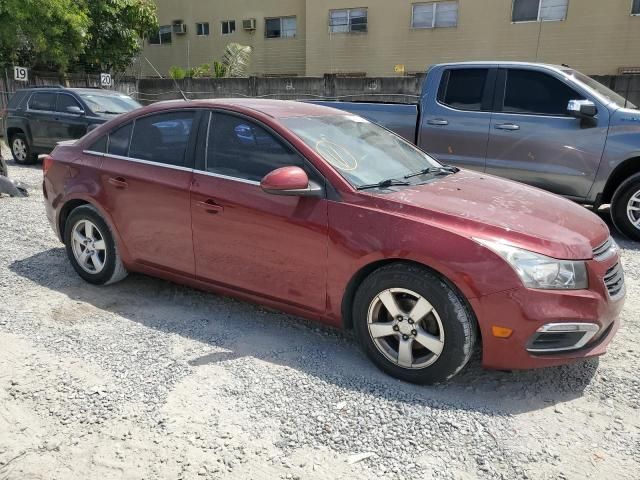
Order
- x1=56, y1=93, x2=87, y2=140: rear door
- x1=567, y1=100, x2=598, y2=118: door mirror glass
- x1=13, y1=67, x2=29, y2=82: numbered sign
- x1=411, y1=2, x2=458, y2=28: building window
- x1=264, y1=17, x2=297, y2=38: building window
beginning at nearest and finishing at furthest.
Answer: x1=567, y1=100, x2=598, y2=118: door mirror glass → x1=56, y1=93, x2=87, y2=140: rear door → x1=13, y1=67, x2=29, y2=82: numbered sign → x1=411, y1=2, x2=458, y2=28: building window → x1=264, y1=17, x2=297, y2=38: building window

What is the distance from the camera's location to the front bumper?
9.41ft

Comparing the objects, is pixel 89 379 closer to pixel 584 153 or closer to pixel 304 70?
pixel 584 153

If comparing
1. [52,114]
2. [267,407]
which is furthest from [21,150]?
[267,407]

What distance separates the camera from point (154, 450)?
2.65 meters

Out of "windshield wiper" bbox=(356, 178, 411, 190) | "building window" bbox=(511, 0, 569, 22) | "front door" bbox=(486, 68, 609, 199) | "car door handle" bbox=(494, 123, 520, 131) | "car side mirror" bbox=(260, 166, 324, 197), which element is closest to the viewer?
Answer: "car side mirror" bbox=(260, 166, 324, 197)

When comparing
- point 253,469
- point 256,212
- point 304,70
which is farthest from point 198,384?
point 304,70

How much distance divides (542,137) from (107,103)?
8950mm

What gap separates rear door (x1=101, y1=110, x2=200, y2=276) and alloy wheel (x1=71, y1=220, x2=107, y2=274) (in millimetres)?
321

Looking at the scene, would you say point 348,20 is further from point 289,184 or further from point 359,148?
point 289,184

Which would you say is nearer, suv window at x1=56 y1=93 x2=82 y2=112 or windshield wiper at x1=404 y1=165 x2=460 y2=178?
windshield wiper at x1=404 y1=165 x2=460 y2=178

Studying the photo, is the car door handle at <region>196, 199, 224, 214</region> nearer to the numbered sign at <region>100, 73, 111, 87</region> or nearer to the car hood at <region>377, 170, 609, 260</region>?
the car hood at <region>377, 170, 609, 260</region>

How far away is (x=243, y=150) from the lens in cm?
382

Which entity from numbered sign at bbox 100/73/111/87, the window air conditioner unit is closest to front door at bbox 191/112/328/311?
numbered sign at bbox 100/73/111/87

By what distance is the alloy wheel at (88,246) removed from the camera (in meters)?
4.59
